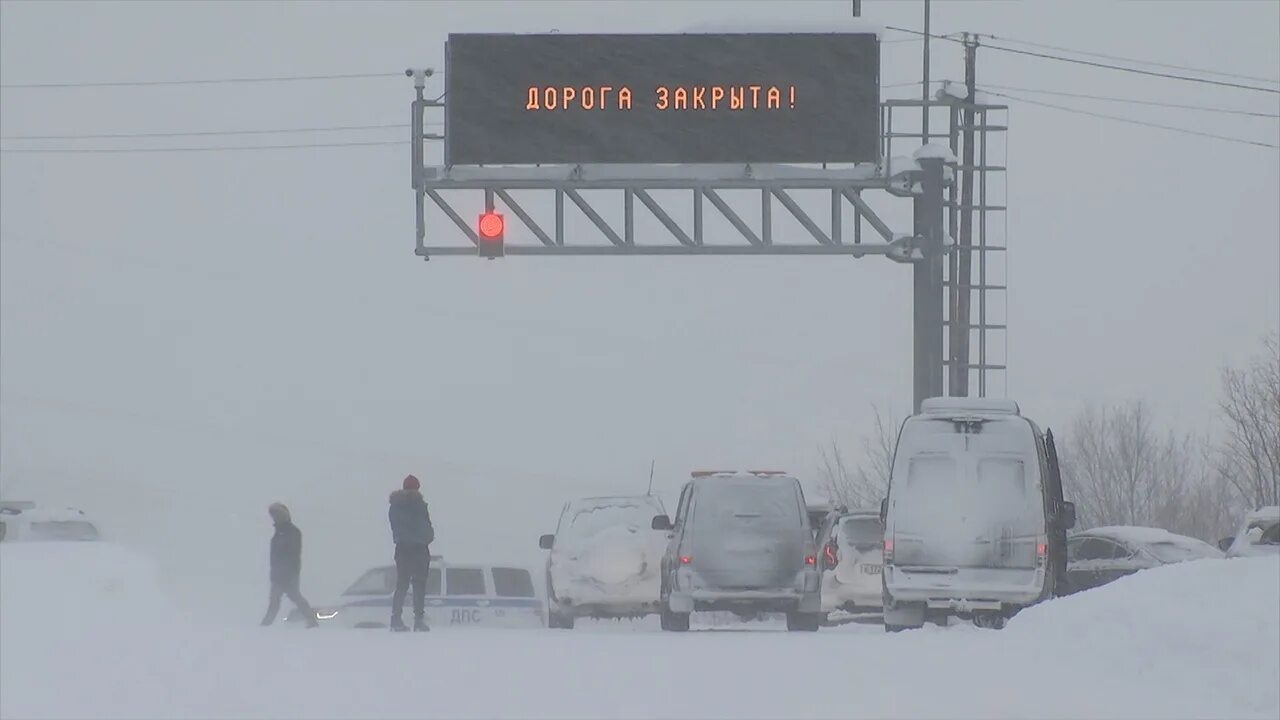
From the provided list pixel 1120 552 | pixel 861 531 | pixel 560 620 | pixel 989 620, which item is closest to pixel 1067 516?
pixel 989 620

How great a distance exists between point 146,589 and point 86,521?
22.8m

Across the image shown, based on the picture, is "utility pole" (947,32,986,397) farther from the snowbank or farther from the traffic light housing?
the snowbank

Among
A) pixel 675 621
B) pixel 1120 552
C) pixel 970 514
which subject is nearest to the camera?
pixel 970 514

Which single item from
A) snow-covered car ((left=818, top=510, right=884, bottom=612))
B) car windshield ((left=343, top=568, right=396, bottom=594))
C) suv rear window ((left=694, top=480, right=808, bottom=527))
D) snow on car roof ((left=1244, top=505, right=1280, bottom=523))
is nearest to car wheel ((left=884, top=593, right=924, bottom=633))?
suv rear window ((left=694, top=480, right=808, bottom=527))

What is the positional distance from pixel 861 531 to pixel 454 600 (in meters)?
5.06

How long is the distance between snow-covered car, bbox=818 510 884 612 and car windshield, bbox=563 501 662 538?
106 inches

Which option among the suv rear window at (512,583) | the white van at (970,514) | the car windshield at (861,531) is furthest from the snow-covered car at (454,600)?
the white van at (970,514)

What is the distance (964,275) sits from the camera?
118ft

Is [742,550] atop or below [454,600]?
atop

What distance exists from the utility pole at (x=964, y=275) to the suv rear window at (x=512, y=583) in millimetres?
10754

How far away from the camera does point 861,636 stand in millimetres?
19656

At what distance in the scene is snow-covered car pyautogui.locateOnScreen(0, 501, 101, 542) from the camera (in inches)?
1232

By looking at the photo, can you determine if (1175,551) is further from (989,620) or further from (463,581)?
(463,581)

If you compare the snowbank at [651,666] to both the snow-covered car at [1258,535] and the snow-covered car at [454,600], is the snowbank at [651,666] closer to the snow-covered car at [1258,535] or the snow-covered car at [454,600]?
the snow-covered car at [454,600]
